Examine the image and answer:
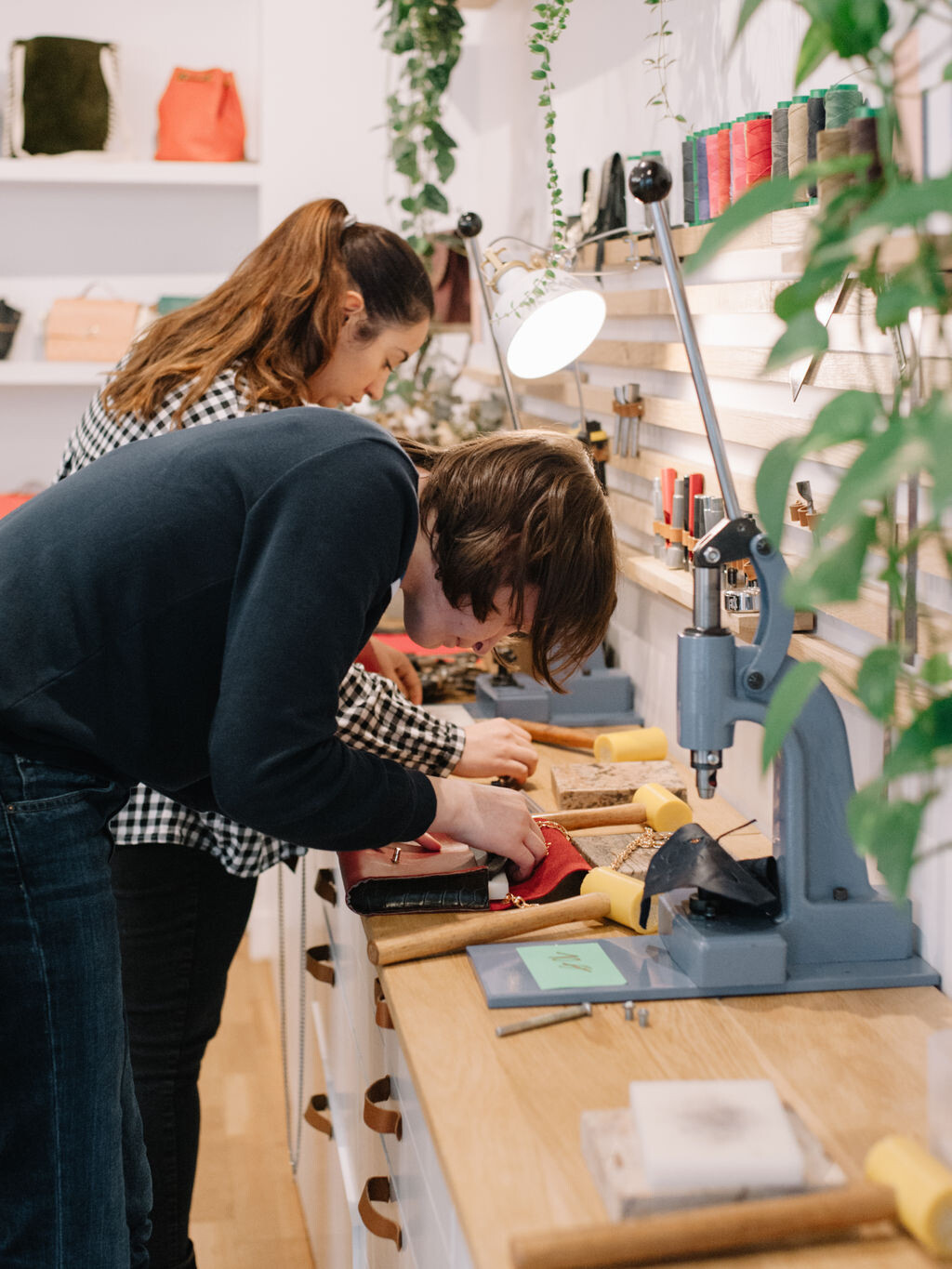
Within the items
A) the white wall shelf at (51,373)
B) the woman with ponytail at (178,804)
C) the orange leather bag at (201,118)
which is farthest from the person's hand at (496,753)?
the orange leather bag at (201,118)

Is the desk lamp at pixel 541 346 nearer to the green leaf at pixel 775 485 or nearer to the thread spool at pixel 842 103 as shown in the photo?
the thread spool at pixel 842 103

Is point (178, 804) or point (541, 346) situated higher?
point (541, 346)

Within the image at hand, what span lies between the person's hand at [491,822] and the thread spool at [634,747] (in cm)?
47

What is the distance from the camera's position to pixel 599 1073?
1114mm

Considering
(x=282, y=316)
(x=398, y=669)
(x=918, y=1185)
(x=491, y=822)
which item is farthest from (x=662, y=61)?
(x=918, y=1185)

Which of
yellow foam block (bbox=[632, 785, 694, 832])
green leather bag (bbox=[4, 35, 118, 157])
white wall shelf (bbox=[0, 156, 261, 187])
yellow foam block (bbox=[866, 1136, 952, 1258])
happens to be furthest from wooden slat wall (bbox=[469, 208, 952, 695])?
green leather bag (bbox=[4, 35, 118, 157])

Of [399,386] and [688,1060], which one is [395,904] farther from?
[399,386]

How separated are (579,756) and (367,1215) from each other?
0.83 meters

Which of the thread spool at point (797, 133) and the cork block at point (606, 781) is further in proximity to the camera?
the cork block at point (606, 781)

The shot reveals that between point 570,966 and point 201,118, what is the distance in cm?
292

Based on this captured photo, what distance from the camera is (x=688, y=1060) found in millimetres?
1136

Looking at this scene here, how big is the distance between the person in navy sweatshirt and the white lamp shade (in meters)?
0.54

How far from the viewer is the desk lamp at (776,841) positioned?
127 centimetres

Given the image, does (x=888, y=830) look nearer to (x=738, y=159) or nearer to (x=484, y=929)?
(x=484, y=929)
